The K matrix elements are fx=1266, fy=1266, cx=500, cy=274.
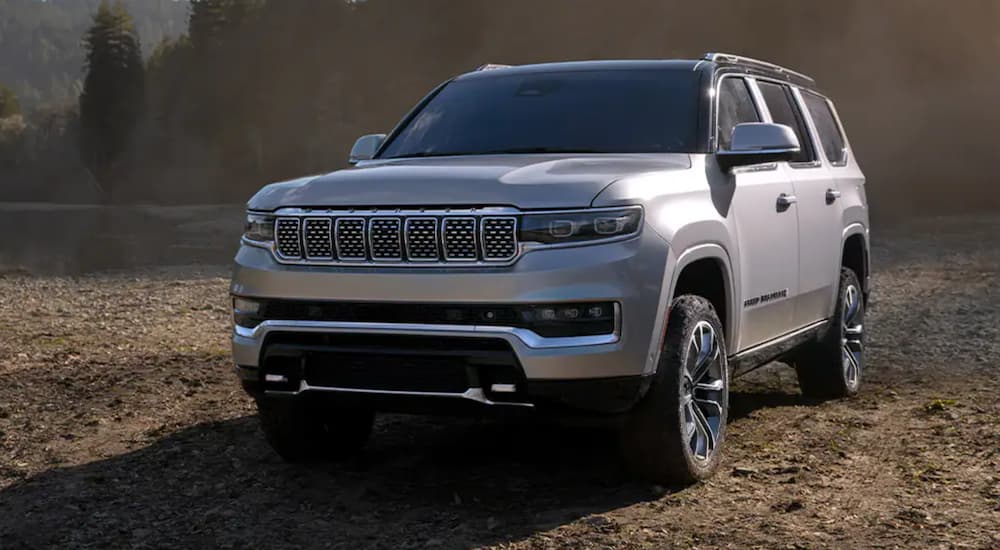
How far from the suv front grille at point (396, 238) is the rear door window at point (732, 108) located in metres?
1.69

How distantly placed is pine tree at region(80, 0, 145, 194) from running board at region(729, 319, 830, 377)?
97906 millimetres

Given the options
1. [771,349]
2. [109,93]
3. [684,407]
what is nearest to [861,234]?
[771,349]

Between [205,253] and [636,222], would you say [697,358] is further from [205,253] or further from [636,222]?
[205,253]

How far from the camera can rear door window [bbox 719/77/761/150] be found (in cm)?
629

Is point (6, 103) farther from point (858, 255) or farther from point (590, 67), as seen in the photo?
point (590, 67)

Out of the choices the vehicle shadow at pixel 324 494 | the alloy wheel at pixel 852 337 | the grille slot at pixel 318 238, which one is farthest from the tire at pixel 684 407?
the alloy wheel at pixel 852 337

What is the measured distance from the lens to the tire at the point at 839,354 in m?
7.86

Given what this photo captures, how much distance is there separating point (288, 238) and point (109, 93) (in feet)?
345

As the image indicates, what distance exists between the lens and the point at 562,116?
6266mm

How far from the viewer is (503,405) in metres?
4.90

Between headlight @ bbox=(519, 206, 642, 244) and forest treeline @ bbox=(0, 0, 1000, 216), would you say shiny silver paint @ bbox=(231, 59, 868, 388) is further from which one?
forest treeline @ bbox=(0, 0, 1000, 216)

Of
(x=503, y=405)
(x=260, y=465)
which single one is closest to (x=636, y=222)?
(x=503, y=405)

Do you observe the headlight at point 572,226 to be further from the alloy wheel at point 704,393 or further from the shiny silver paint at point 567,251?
the alloy wheel at point 704,393

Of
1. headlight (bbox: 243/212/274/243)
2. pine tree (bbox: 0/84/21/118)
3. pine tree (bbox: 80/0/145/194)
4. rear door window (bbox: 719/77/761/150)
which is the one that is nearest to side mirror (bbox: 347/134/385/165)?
headlight (bbox: 243/212/274/243)
